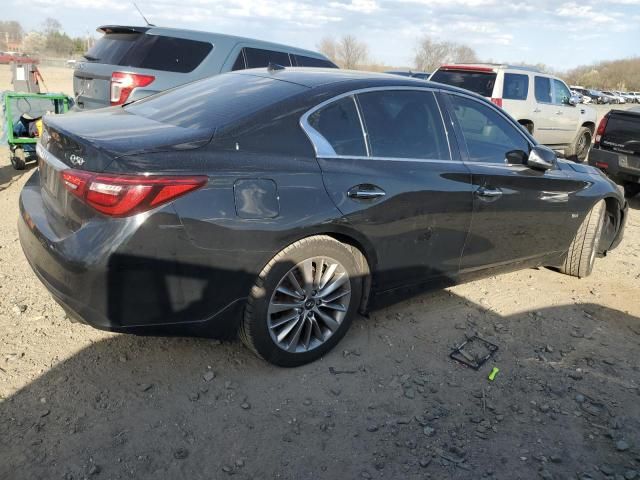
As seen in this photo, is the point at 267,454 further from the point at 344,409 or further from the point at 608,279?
the point at 608,279

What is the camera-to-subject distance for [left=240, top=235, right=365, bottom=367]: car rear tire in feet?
9.45

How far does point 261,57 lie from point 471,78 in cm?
463

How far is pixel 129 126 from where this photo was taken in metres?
2.96

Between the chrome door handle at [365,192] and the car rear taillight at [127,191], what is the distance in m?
0.96

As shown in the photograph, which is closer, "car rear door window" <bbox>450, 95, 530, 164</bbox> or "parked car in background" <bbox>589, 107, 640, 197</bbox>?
"car rear door window" <bbox>450, 95, 530, 164</bbox>

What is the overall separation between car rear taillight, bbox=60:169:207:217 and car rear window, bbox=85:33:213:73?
4300 millimetres

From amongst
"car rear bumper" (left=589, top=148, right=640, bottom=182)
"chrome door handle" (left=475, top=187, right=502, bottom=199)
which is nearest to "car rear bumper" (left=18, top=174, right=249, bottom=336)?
"chrome door handle" (left=475, top=187, right=502, bottom=199)

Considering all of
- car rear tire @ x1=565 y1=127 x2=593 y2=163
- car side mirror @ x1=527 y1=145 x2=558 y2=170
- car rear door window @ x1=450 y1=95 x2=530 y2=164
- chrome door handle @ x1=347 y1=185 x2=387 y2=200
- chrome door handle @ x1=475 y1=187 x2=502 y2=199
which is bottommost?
car rear tire @ x1=565 y1=127 x2=593 y2=163

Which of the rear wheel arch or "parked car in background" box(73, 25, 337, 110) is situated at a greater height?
"parked car in background" box(73, 25, 337, 110)

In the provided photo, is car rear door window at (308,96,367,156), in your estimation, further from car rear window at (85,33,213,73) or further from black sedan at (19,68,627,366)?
car rear window at (85,33,213,73)

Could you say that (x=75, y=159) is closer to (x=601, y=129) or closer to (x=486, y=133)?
(x=486, y=133)

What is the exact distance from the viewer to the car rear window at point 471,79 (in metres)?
9.88

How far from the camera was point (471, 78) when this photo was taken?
33.1ft

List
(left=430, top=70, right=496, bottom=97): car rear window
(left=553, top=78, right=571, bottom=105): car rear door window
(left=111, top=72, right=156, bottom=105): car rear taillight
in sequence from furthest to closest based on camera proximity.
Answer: (left=553, top=78, right=571, bottom=105): car rear door window
(left=430, top=70, right=496, bottom=97): car rear window
(left=111, top=72, right=156, bottom=105): car rear taillight
